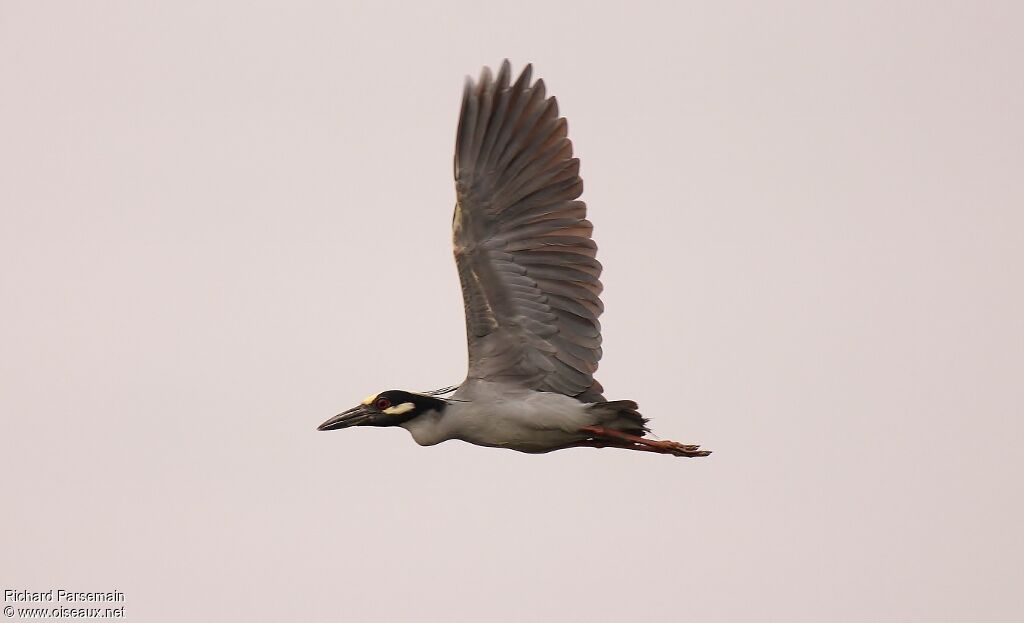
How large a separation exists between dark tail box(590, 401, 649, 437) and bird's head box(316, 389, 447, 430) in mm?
1697

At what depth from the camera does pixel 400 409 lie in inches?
936

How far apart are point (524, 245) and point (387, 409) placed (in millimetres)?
2296

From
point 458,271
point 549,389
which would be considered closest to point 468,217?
point 458,271

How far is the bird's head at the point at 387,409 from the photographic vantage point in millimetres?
23719

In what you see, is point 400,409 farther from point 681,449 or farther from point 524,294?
point 681,449

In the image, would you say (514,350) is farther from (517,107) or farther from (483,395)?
(517,107)

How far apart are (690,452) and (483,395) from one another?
7.40 ft

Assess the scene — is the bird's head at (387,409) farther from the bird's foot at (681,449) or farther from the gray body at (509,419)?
the bird's foot at (681,449)

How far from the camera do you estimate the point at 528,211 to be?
926 inches

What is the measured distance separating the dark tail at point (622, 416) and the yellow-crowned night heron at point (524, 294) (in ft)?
0.03

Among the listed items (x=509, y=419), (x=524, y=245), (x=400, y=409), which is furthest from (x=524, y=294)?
(x=400, y=409)

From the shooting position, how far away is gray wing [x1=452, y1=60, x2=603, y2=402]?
23.3 meters

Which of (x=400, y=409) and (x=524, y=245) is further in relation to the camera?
(x=400, y=409)

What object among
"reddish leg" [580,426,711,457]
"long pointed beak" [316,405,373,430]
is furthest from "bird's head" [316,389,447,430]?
"reddish leg" [580,426,711,457]
